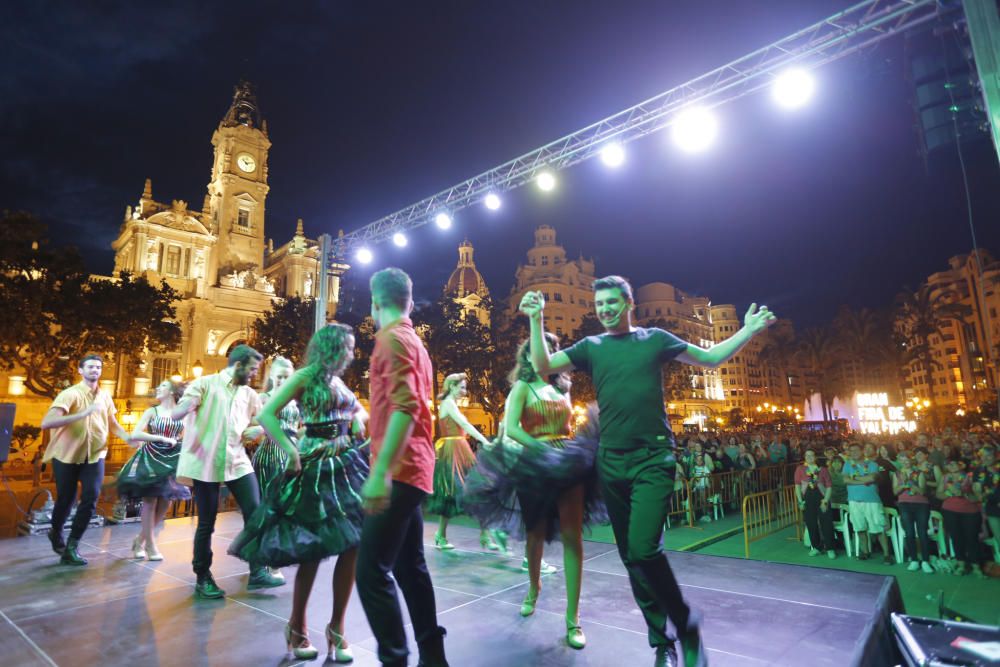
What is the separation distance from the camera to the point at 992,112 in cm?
516

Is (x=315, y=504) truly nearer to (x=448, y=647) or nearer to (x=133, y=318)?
(x=448, y=647)

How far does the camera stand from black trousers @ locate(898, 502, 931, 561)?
6.89 m

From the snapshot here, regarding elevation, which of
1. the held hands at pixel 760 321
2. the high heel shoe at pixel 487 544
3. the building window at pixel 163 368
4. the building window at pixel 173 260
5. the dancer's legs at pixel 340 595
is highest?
the building window at pixel 173 260

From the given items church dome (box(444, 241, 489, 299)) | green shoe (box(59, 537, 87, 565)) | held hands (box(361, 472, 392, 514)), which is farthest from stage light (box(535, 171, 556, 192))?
church dome (box(444, 241, 489, 299))

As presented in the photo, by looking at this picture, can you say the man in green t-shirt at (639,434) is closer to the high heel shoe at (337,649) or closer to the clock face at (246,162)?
the high heel shoe at (337,649)

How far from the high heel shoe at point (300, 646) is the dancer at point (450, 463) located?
2820 mm

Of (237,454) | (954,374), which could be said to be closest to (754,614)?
(237,454)

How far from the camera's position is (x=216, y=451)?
174 inches

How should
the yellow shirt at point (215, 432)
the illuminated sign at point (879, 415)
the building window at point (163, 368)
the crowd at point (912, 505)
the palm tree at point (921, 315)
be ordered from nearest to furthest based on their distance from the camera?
1. the yellow shirt at point (215, 432)
2. the crowd at point (912, 505)
3. the building window at point (163, 368)
4. the illuminated sign at point (879, 415)
5. the palm tree at point (921, 315)

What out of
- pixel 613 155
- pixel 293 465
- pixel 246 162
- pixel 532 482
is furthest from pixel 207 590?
pixel 246 162

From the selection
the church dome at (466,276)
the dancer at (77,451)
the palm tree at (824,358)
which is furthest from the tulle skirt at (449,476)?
the church dome at (466,276)

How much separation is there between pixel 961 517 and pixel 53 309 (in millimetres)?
28330

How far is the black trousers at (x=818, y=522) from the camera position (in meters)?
7.78

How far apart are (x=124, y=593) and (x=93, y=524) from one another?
4504 mm
